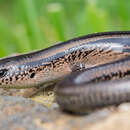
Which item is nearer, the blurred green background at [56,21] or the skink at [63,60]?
the skink at [63,60]

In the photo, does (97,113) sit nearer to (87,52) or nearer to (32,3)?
(87,52)

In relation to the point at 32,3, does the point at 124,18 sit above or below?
below

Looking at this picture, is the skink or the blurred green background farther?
the blurred green background

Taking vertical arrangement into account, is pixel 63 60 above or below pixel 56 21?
below

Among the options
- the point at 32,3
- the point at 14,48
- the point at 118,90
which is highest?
the point at 32,3

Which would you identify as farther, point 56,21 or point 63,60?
point 56,21

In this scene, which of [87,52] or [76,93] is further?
[87,52]

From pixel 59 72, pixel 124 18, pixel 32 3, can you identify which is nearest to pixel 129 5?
pixel 124 18

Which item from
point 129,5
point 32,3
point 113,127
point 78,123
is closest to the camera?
point 113,127
